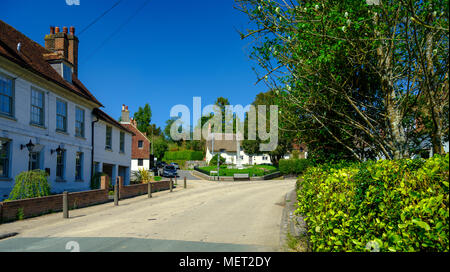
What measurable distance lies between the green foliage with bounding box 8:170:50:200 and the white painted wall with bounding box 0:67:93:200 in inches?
68.5

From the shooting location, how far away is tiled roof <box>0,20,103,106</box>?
1634 cm

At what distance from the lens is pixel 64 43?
24.8 metres

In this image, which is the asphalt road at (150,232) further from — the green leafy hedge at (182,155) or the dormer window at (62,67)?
the green leafy hedge at (182,155)

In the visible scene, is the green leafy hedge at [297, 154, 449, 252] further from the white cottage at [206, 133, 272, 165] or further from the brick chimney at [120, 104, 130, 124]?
the white cottage at [206, 133, 272, 165]

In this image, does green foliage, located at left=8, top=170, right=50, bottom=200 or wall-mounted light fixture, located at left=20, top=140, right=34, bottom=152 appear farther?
wall-mounted light fixture, located at left=20, top=140, right=34, bottom=152

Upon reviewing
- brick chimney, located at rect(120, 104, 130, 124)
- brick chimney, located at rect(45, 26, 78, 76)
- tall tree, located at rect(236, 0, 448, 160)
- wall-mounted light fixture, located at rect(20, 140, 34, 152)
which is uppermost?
brick chimney, located at rect(45, 26, 78, 76)

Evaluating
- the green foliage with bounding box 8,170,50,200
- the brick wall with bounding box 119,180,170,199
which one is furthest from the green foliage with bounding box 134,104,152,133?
the green foliage with bounding box 8,170,50,200

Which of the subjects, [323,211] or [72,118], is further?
[72,118]

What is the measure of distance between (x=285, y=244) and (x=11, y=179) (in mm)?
13490

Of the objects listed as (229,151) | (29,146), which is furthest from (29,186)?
(229,151)

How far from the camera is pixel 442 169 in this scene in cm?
325

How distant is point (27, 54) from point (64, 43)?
20.2ft
